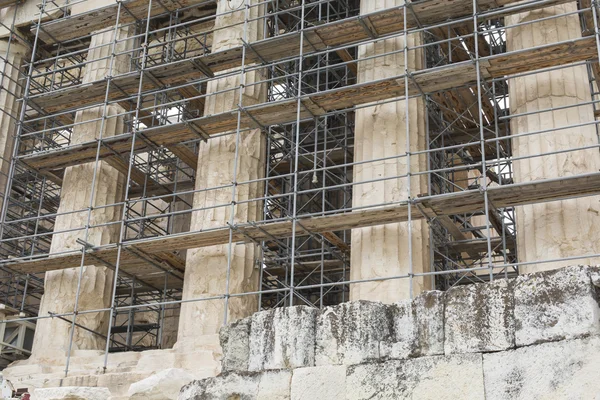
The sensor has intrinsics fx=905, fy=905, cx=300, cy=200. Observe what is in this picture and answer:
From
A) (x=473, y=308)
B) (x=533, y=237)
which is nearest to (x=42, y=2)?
(x=533, y=237)

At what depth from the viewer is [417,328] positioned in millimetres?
8711

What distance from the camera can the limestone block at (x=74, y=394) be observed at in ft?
41.3

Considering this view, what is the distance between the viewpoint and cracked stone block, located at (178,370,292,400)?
9.05 metres

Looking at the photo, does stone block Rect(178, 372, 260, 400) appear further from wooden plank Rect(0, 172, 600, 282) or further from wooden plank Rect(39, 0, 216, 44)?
wooden plank Rect(39, 0, 216, 44)

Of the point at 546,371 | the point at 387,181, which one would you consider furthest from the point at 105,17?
the point at 546,371

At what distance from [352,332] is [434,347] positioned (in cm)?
86

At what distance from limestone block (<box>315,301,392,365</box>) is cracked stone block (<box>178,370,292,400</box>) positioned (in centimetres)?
43

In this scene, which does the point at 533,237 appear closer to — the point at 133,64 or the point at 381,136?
the point at 381,136

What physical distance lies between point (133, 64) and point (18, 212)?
7370 millimetres

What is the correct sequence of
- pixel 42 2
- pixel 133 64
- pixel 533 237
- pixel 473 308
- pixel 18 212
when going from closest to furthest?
1. pixel 473 308
2. pixel 533 237
3. pixel 133 64
4. pixel 42 2
5. pixel 18 212

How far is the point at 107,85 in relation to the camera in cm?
2028

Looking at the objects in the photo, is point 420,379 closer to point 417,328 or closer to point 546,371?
point 417,328

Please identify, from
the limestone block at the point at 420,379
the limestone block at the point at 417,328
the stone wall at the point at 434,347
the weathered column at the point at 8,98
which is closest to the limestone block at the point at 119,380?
the stone wall at the point at 434,347

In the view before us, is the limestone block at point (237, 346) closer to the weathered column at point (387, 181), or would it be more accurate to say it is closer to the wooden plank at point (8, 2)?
the weathered column at point (387, 181)
